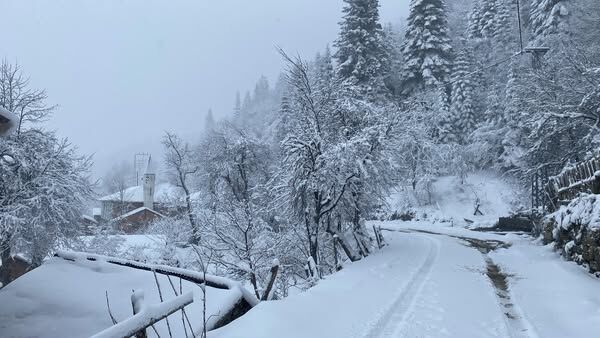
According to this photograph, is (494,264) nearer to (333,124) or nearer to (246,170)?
(333,124)

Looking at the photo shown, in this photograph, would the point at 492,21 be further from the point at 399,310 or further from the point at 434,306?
the point at 399,310

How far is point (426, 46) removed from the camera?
1565 inches

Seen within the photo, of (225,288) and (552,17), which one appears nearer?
(225,288)

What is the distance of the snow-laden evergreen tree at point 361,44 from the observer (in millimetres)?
33281

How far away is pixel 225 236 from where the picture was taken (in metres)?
17.3

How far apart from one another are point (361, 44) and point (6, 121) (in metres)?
31.4

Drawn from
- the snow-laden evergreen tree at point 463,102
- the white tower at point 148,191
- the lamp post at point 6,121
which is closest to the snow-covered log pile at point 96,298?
the lamp post at point 6,121

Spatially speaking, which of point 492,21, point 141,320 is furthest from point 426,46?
point 141,320

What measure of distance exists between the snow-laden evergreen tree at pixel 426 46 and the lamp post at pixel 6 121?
37.9 m

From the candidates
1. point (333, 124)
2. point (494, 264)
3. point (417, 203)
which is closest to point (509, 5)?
point (417, 203)

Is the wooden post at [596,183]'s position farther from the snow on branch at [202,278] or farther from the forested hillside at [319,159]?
the snow on branch at [202,278]

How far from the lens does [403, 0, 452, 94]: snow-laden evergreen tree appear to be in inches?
1548

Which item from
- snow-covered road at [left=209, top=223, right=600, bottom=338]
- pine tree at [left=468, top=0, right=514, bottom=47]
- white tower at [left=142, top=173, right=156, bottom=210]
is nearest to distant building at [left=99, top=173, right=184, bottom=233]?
white tower at [left=142, top=173, right=156, bottom=210]

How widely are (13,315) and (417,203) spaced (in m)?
34.8
